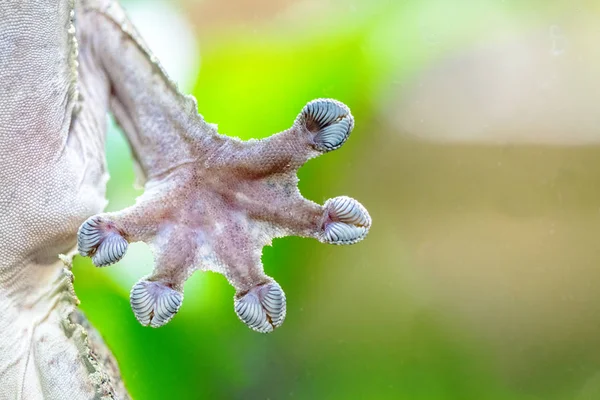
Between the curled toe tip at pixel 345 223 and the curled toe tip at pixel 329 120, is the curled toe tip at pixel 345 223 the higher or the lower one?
the lower one

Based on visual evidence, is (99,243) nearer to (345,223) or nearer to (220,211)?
(220,211)

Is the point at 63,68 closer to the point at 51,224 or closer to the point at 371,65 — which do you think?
the point at 51,224

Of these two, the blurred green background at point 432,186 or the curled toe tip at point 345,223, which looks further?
the blurred green background at point 432,186

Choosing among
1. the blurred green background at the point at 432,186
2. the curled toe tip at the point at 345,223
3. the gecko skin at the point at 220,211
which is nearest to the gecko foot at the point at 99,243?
the gecko skin at the point at 220,211

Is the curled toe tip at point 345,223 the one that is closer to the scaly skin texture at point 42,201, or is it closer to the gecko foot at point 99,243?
the gecko foot at point 99,243

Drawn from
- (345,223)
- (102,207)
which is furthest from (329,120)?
(102,207)

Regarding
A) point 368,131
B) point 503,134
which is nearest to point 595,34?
point 503,134
